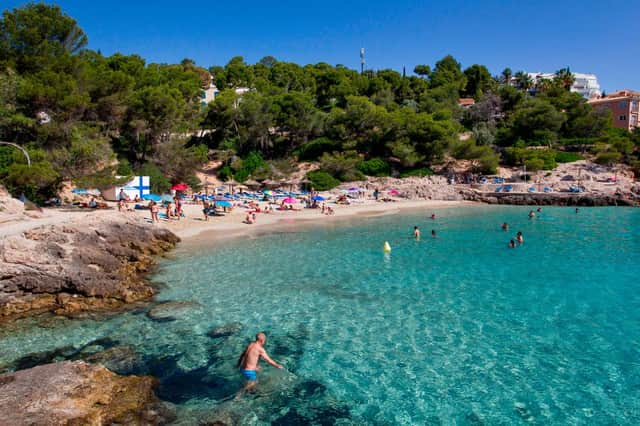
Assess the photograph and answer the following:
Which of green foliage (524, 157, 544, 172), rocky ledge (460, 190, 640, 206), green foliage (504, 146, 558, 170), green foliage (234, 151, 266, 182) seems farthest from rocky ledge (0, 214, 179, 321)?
green foliage (504, 146, 558, 170)

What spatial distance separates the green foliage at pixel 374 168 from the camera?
5212 centimetres

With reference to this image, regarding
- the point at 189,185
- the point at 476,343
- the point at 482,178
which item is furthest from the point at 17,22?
the point at 482,178

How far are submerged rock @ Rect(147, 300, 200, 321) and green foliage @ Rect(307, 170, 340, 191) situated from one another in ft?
115

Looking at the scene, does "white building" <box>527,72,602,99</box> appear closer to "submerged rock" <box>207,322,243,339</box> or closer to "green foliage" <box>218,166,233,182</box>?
"green foliage" <box>218,166,233,182</box>

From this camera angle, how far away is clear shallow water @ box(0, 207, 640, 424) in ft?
25.8

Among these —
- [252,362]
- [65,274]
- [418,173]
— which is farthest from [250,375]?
[418,173]

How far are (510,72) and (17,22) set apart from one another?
296 feet

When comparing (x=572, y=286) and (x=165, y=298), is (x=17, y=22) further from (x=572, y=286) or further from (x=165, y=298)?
(x=572, y=286)

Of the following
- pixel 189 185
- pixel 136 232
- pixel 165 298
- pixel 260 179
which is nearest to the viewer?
pixel 165 298

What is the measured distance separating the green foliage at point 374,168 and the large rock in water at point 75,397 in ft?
149

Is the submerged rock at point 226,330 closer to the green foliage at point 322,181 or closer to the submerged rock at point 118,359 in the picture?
the submerged rock at point 118,359

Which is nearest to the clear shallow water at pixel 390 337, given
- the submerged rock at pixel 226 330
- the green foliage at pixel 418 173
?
the submerged rock at pixel 226 330

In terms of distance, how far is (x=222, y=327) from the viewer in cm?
1145

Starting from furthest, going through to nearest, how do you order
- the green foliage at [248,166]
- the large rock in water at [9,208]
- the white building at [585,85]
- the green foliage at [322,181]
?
the white building at [585,85], the green foliage at [248,166], the green foliage at [322,181], the large rock in water at [9,208]
